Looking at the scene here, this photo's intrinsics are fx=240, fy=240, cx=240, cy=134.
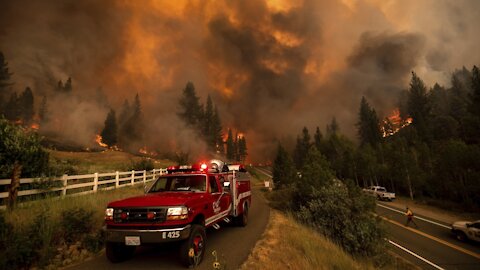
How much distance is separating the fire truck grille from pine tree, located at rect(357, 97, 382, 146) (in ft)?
309

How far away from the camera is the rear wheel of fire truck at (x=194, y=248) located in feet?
18.7

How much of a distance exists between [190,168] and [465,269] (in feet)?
60.7

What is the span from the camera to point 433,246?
19203mm

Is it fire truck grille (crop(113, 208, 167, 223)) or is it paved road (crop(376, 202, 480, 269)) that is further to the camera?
paved road (crop(376, 202, 480, 269))

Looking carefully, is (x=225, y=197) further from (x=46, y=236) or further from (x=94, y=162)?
(x=94, y=162)

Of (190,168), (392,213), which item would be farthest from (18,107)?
(392,213)

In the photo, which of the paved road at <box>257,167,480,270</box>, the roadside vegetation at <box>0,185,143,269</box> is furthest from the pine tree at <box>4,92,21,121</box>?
the paved road at <box>257,167,480,270</box>

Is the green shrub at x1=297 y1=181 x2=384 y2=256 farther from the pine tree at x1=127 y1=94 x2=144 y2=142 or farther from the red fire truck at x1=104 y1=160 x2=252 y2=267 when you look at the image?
the pine tree at x1=127 y1=94 x2=144 y2=142

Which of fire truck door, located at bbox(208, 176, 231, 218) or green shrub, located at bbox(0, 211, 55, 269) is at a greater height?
fire truck door, located at bbox(208, 176, 231, 218)

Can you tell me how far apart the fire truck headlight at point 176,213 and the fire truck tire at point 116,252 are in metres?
2.07

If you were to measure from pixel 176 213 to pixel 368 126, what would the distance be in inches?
4238

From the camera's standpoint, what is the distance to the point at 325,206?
1503 centimetres

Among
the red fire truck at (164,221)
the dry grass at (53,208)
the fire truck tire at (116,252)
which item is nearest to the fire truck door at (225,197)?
the red fire truck at (164,221)

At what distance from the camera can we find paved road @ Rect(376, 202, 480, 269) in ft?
52.3
